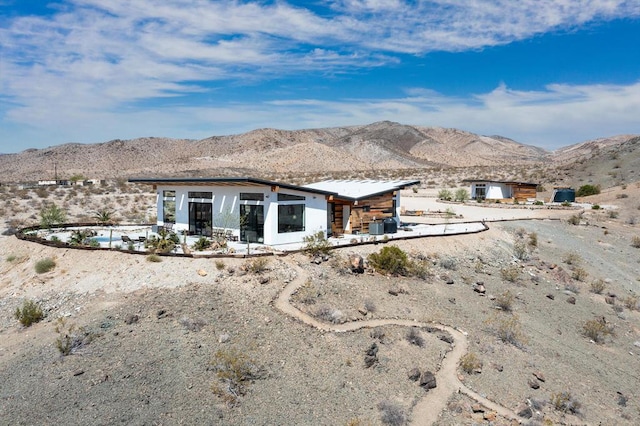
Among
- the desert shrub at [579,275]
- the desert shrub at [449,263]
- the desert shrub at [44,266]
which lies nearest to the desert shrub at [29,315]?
the desert shrub at [44,266]

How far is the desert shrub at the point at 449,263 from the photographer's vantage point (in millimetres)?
20281

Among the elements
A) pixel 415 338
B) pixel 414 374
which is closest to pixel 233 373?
pixel 414 374

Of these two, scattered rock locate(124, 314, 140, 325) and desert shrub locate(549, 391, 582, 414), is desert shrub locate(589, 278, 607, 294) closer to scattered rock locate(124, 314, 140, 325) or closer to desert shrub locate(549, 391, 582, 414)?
desert shrub locate(549, 391, 582, 414)

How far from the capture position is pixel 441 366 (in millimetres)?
12500

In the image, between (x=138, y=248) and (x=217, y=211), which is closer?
(x=138, y=248)

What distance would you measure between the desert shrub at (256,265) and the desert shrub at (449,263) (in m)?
7.61

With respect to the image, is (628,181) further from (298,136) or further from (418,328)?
(298,136)

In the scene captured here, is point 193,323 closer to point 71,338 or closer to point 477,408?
point 71,338

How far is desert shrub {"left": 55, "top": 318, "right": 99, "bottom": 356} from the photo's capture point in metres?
12.0

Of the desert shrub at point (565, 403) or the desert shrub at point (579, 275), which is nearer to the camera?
the desert shrub at point (565, 403)

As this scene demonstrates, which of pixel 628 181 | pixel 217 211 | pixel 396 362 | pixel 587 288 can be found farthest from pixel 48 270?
pixel 628 181

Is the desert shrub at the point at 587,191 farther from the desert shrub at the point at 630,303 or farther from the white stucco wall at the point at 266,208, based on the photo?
the white stucco wall at the point at 266,208

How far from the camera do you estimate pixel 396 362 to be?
12383mm

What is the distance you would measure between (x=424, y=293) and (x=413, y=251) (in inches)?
170
